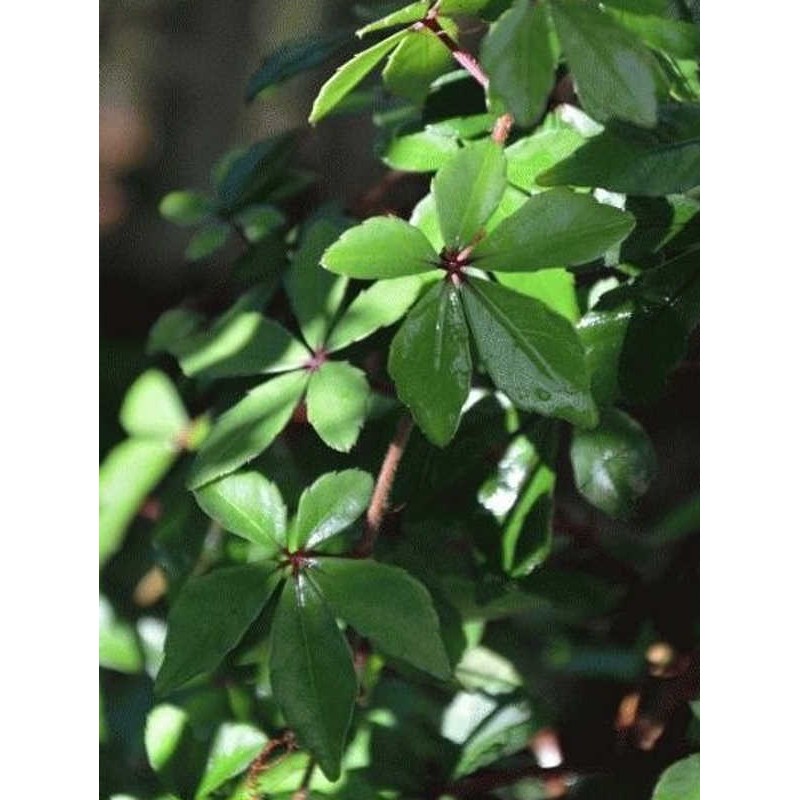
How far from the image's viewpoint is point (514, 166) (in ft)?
2.19

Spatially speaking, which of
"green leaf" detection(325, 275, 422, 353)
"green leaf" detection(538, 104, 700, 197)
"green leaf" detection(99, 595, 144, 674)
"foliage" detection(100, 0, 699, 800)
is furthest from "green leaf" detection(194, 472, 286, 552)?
"green leaf" detection(99, 595, 144, 674)

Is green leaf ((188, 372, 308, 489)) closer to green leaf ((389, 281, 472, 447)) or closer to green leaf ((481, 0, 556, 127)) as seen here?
green leaf ((389, 281, 472, 447))

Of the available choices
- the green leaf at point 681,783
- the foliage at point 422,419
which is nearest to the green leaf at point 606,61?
the foliage at point 422,419

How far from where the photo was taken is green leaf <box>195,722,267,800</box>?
69cm

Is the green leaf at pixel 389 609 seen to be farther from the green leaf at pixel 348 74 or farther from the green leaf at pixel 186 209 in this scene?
the green leaf at pixel 186 209

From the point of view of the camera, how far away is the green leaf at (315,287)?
2.37 ft

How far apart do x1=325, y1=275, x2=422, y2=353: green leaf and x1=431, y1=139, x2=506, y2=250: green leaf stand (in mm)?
78

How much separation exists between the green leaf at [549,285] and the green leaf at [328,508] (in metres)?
0.14

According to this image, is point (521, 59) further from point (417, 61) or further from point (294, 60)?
point (294, 60)

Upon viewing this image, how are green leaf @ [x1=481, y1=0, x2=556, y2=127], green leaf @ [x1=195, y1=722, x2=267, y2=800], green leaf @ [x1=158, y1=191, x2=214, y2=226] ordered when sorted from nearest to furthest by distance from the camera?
1. green leaf @ [x1=481, y1=0, x2=556, y2=127]
2. green leaf @ [x1=195, y1=722, x2=267, y2=800]
3. green leaf @ [x1=158, y1=191, x2=214, y2=226]

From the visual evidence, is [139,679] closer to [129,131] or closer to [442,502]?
[442,502]

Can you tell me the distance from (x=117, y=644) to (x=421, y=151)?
0.47 meters
